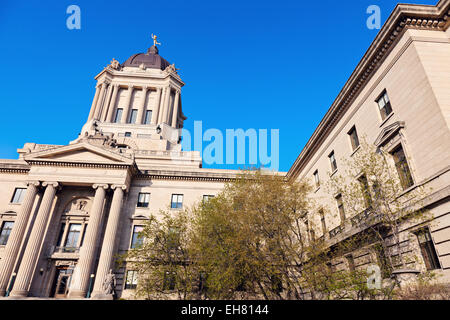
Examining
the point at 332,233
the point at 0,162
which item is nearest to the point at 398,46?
the point at 332,233

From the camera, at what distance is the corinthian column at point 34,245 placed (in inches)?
1021

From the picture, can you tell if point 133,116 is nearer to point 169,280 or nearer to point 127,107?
point 127,107

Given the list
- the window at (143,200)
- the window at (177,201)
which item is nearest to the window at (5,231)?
the window at (143,200)

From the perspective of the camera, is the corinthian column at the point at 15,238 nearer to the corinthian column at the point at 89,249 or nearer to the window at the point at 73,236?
the window at the point at 73,236

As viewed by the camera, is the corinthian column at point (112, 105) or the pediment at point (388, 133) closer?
the pediment at point (388, 133)

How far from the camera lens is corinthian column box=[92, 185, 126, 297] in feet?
86.2

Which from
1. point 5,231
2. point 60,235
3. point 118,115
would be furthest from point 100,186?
point 118,115

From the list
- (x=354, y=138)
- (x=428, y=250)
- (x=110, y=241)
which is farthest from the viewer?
(x=110, y=241)

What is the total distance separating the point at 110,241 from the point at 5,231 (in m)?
13.3

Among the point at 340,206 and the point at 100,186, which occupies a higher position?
the point at 100,186

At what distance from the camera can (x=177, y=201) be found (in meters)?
34.7

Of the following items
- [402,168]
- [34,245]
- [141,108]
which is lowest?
[34,245]

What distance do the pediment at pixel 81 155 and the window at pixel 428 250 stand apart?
28.0 metres
